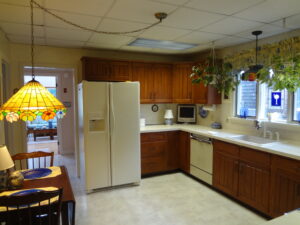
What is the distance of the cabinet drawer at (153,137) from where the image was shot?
12.8 feet

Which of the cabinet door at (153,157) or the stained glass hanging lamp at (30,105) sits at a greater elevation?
the stained glass hanging lamp at (30,105)

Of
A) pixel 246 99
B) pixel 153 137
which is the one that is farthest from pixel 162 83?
pixel 246 99

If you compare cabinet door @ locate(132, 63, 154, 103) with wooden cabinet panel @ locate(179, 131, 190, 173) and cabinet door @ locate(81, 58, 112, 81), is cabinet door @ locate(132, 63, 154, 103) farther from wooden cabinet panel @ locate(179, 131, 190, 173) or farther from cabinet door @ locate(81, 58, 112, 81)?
wooden cabinet panel @ locate(179, 131, 190, 173)

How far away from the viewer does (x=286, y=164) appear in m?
2.30

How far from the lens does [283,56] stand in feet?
9.55

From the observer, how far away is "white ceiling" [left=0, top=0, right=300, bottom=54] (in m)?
2.06

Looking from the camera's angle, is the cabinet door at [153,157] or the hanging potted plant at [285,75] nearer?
the hanging potted plant at [285,75]

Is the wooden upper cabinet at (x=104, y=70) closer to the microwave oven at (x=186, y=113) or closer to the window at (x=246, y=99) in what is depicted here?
the microwave oven at (x=186, y=113)

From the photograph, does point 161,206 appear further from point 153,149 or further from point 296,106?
point 296,106

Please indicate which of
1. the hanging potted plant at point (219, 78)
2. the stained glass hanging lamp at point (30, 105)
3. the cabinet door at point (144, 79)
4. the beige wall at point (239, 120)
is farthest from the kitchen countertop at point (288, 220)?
the cabinet door at point (144, 79)

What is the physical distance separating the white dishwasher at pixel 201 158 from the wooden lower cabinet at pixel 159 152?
413mm

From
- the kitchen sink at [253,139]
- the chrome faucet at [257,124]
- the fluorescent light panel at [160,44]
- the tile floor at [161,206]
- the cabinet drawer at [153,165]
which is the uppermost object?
the fluorescent light panel at [160,44]

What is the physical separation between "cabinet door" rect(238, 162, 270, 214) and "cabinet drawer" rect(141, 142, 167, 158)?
59.5 inches

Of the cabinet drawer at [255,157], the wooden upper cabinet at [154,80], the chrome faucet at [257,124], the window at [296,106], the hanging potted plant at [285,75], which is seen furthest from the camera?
the wooden upper cabinet at [154,80]
